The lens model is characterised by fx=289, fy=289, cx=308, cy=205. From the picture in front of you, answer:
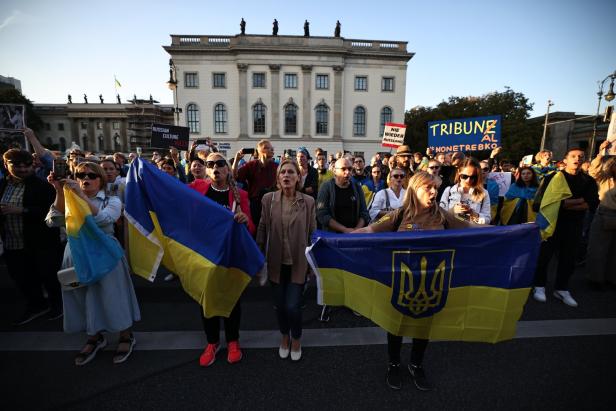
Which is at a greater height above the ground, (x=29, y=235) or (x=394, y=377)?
(x=29, y=235)

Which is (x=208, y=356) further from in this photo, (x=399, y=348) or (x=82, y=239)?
(x=399, y=348)

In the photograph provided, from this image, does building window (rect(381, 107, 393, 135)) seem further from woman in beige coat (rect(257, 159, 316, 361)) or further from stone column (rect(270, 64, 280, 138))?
woman in beige coat (rect(257, 159, 316, 361))

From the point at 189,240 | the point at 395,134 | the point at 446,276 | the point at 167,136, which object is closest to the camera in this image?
the point at 446,276

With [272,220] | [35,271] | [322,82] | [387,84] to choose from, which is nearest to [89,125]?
[322,82]

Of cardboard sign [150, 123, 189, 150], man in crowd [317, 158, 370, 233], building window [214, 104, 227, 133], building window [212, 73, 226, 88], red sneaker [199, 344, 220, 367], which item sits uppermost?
building window [212, 73, 226, 88]

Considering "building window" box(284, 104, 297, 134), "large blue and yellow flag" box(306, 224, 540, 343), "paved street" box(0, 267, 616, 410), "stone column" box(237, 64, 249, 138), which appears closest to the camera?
"large blue and yellow flag" box(306, 224, 540, 343)

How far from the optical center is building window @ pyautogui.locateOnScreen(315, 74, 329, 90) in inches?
1442

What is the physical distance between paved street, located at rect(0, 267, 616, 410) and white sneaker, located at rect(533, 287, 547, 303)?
0.40 m

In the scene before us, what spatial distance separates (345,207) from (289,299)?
53.8 inches

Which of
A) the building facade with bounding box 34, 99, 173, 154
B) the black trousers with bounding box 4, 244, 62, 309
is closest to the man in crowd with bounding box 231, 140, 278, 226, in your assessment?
the black trousers with bounding box 4, 244, 62, 309

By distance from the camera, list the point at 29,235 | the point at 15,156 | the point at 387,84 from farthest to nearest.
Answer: the point at 387,84 < the point at 29,235 < the point at 15,156

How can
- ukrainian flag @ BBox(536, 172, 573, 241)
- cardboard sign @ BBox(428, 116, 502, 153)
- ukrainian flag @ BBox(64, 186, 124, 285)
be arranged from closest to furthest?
ukrainian flag @ BBox(64, 186, 124, 285)
ukrainian flag @ BBox(536, 172, 573, 241)
cardboard sign @ BBox(428, 116, 502, 153)

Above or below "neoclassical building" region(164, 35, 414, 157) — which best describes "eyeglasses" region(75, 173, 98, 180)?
below

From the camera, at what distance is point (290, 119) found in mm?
37188
